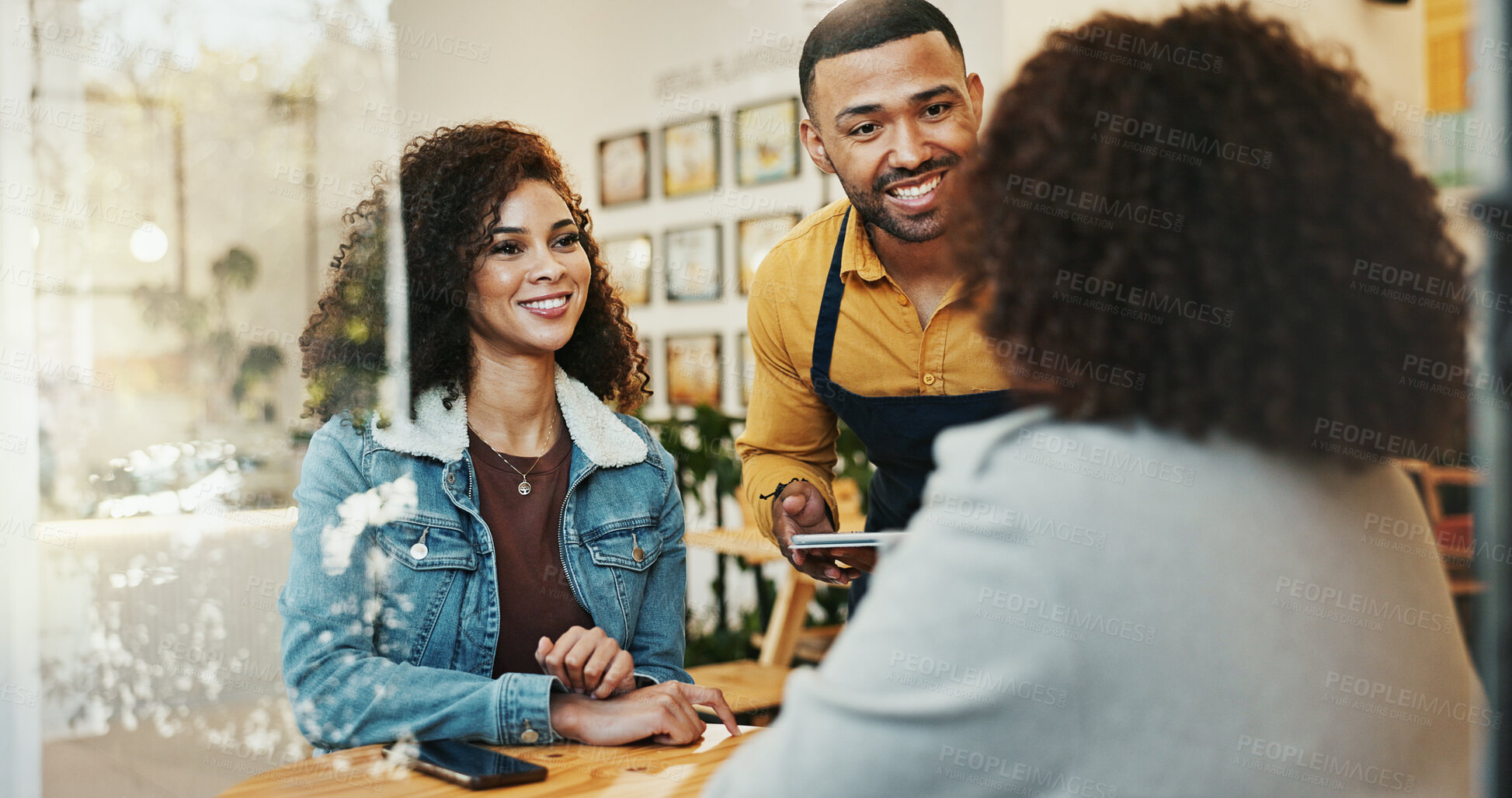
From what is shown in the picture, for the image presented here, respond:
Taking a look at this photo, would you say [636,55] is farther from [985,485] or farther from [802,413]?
[985,485]

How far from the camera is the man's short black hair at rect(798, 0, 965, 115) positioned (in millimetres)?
1528

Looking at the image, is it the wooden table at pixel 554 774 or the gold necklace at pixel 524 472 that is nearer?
the wooden table at pixel 554 774

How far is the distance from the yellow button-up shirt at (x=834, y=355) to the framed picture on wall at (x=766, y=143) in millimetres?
2494

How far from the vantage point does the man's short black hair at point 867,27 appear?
5.01 feet

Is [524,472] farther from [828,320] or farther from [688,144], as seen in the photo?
[688,144]
